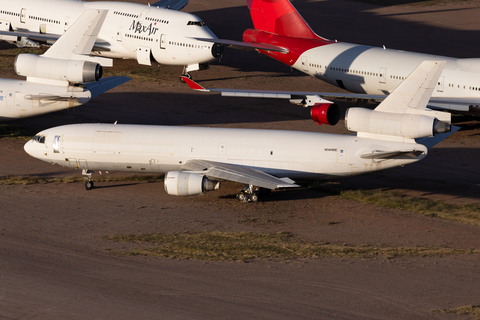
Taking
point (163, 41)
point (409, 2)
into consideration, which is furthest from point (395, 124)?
point (409, 2)

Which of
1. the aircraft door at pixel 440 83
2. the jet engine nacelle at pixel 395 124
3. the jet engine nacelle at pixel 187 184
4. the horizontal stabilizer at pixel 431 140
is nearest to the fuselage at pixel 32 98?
the jet engine nacelle at pixel 187 184

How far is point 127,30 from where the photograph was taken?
65.9 meters

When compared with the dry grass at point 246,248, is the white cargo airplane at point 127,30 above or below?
above

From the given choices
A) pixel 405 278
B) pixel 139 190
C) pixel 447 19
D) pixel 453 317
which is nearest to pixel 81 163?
pixel 139 190

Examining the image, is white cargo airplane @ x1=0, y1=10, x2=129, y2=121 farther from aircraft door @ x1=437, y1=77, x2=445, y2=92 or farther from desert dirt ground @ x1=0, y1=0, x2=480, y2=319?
aircraft door @ x1=437, y1=77, x2=445, y2=92

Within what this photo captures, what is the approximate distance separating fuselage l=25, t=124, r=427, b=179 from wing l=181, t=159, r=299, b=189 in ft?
1.93

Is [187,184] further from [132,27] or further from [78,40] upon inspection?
[132,27]

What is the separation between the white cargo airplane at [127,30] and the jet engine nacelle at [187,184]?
2734 cm

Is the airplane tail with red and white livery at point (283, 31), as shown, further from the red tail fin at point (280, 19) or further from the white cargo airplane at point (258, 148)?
the white cargo airplane at point (258, 148)

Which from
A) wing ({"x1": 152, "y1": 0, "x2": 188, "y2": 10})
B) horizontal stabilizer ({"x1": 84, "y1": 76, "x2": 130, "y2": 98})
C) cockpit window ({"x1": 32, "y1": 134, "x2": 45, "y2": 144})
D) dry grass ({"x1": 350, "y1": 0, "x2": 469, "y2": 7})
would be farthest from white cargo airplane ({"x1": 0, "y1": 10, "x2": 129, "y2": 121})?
dry grass ({"x1": 350, "y1": 0, "x2": 469, "y2": 7})

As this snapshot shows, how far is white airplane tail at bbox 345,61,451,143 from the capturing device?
37.1 m

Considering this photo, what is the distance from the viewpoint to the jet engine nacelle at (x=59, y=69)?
47594 mm

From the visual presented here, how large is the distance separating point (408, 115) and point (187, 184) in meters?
13.6

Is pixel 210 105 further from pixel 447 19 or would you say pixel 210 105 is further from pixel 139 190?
pixel 447 19
